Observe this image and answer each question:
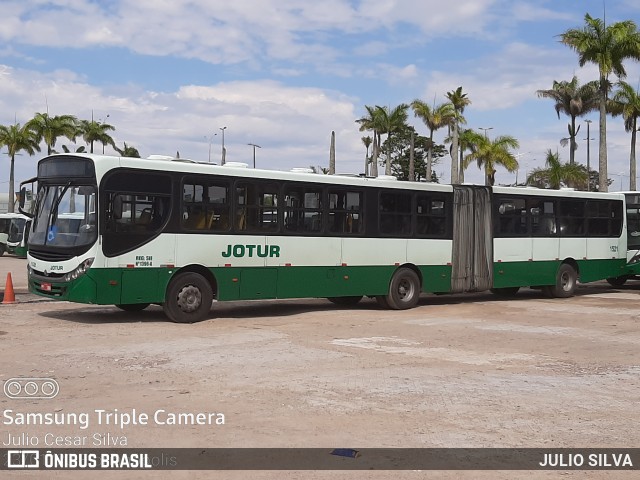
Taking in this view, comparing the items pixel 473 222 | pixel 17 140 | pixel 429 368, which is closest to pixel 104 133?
pixel 17 140

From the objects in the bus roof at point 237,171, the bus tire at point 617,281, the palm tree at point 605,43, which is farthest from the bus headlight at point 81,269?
the palm tree at point 605,43

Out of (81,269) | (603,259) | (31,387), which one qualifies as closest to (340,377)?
(31,387)

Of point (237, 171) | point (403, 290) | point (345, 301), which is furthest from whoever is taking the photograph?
point (345, 301)

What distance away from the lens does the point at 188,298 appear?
16.3 metres

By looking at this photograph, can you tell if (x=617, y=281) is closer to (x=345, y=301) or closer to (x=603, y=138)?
(x=345, y=301)

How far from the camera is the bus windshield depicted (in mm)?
15273

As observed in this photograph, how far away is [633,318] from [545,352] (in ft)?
20.8

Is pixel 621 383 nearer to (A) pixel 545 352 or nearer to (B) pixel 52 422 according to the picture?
(A) pixel 545 352

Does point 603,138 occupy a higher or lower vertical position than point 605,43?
lower

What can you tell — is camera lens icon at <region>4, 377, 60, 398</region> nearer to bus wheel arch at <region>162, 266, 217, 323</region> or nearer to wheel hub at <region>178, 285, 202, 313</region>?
bus wheel arch at <region>162, 266, 217, 323</region>

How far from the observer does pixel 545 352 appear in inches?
521

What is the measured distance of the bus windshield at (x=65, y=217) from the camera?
15.3m

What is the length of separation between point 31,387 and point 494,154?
47.5 m

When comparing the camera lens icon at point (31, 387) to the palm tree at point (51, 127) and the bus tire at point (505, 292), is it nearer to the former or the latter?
the bus tire at point (505, 292)
